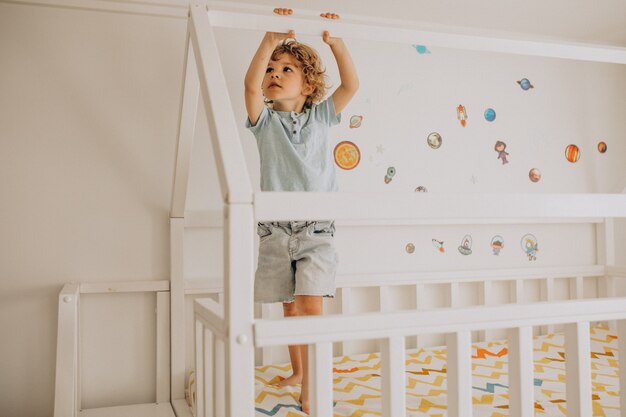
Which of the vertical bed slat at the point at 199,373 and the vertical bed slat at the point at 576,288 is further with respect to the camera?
the vertical bed slat at the point at 576,288

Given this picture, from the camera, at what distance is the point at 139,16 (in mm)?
1600

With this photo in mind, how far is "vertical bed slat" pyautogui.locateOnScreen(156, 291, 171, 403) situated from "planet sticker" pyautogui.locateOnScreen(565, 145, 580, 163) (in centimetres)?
150

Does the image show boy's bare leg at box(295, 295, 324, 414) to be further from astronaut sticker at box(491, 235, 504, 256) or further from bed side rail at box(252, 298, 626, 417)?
astronaut sticker at box(491, 235, 504, 256)

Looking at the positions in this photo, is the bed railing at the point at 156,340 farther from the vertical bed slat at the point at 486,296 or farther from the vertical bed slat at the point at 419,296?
the vertical bed slat at the point at 486,296

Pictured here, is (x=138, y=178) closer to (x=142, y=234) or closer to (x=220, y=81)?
(x=142, y=234)

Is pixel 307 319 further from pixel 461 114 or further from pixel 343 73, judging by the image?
pixel 461 114

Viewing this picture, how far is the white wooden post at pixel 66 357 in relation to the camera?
117 cm

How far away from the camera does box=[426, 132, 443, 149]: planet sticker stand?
1865 millimetres

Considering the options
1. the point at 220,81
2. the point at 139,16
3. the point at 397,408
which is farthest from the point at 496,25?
the point at 397,408

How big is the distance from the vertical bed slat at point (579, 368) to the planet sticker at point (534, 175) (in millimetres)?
1332

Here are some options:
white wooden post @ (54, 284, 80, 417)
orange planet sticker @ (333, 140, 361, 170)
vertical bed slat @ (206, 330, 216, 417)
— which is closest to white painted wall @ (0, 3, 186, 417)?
white wooden post @ (54, 284, 80, 417)

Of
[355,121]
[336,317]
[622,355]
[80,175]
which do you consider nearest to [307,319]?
[336,317]

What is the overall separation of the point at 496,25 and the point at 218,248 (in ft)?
4.04

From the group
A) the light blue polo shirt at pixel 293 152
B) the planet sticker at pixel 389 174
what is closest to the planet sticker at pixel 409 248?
the planet sticker at pixel 389 174
